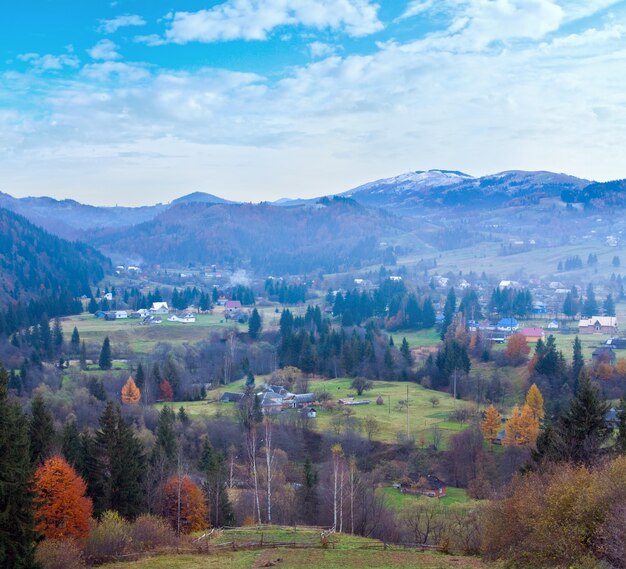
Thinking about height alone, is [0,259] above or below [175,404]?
above

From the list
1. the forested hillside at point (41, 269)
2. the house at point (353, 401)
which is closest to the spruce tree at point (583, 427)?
the house at point (353, 401)

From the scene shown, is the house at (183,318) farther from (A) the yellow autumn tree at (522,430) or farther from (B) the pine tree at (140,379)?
(A) the yellow autumn tree at (522,430)

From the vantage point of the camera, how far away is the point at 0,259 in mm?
126750

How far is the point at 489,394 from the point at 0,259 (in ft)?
339

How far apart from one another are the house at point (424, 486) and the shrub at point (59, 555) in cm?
2175

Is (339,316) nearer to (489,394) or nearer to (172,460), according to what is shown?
(489,394)

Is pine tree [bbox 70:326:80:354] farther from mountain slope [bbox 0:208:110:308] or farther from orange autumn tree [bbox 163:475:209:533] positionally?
orange autumn tree [bbox 163:475:209:533]

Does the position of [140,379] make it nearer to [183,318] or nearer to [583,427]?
[183,318]

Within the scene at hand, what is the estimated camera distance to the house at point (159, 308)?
103 metres

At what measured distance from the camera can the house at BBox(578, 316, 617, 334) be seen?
262 feet

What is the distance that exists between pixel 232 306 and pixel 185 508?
273 feet

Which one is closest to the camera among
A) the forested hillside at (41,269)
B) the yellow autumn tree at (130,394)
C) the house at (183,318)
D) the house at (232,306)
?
the yellow autumn tree at (130,394)

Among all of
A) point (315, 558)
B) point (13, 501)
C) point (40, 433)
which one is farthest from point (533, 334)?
point (13, 501)

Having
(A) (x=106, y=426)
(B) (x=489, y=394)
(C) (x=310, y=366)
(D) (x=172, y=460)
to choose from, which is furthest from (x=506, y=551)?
(C) (x=310, y=366)
